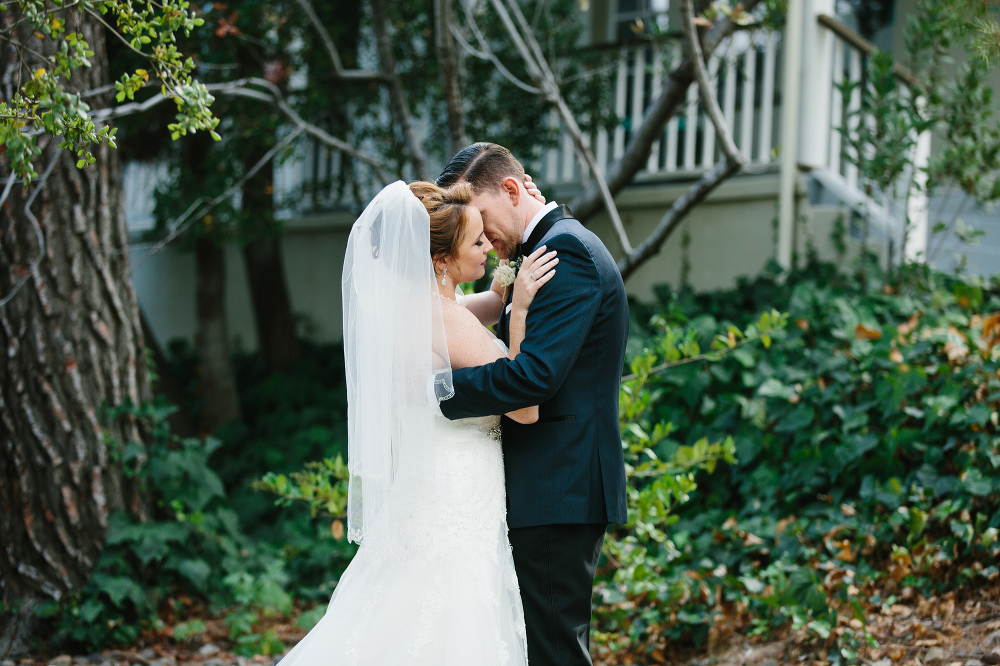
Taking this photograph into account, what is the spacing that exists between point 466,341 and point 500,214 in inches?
18.2

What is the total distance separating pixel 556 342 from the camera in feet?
8.11

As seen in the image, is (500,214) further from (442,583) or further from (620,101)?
(620,101)

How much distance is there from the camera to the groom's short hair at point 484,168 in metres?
2.81

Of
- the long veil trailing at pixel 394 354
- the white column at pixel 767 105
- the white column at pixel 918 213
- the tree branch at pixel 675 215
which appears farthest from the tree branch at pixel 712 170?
the long veil trailing at pixel 394 354

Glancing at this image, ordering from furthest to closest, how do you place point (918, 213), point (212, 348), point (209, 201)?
point (212, 348), point (209, 201), point (918, 213)

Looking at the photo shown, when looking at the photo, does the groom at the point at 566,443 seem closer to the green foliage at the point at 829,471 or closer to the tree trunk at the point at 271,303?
the green foliage at the point at 829,471

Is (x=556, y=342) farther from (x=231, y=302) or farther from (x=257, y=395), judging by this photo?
(x=231, y=302)

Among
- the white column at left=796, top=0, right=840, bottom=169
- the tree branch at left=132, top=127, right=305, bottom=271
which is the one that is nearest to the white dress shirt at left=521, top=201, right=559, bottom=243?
the tree branch at left=132, top=127, right=305, bottom=271

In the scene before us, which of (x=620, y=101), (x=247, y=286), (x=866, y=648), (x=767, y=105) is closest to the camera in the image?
(x=866, y=648)

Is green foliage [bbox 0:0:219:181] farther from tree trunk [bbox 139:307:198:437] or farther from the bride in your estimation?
tree trunk [bbox 139:307:198:437]

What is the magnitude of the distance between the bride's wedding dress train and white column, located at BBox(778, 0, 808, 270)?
464 cm

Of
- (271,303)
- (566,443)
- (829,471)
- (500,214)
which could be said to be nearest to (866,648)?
(829,471)

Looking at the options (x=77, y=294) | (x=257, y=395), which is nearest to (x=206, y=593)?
(x=77, y=294)

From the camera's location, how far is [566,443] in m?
2.59
